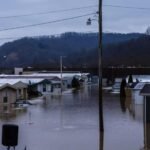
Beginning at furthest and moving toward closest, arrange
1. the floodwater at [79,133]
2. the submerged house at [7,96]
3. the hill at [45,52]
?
1. the hill at [45,52]
2. the submerged house at [7,96]
3. the floodwater at [79,133]

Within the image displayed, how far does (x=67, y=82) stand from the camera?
273 feet

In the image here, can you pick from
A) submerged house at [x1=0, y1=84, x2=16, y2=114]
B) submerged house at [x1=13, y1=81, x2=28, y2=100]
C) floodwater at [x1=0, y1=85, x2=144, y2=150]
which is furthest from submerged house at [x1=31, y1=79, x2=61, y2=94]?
floodwater at [x1=0, y1=85, x2=144, y2=150]

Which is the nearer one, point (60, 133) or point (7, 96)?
point (60, 133)

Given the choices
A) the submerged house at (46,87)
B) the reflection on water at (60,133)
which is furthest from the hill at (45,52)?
the reflection on water at (60,133)

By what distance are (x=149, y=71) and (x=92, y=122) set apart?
3510 inches

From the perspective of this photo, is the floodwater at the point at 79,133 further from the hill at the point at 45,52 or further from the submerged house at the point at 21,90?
the hill at the point at 45,52

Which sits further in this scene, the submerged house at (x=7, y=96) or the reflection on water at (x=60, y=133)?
the submerged house at (x=7, y=96)

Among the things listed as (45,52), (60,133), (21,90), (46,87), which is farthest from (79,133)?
(45,52)

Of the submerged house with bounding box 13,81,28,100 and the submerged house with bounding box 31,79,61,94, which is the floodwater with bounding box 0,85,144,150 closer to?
the submerged house with bounding box 13,81,28,100

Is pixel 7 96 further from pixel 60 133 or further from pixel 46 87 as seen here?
pixel 60 133

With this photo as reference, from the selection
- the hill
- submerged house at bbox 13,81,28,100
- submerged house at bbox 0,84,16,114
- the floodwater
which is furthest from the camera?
the hill

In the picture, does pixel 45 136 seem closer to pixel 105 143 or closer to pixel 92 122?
pixel 105 143

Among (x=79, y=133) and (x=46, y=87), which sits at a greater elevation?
(x=79, y=133)

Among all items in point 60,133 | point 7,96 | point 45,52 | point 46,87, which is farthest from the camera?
point 45,52
